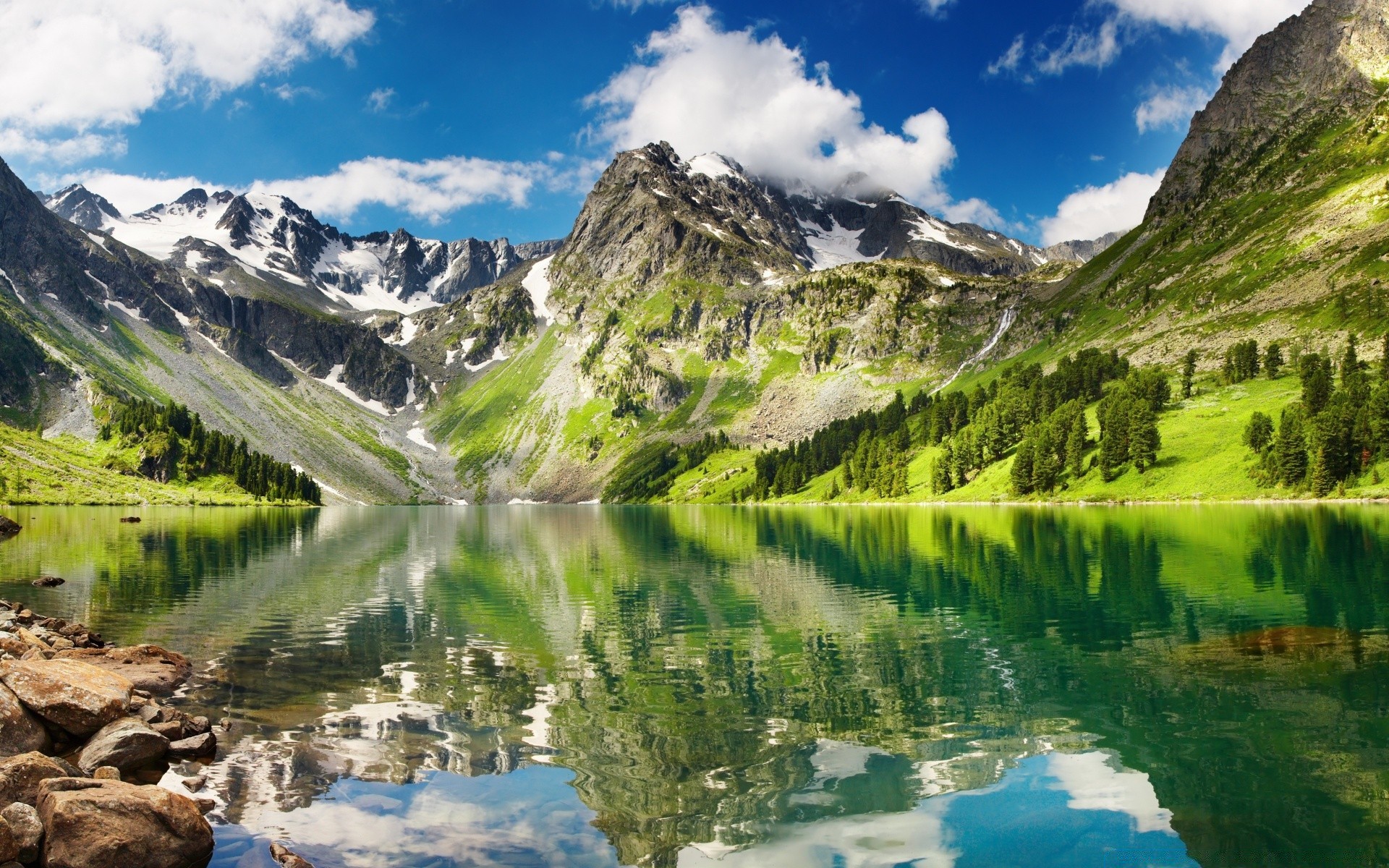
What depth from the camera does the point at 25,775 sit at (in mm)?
17375

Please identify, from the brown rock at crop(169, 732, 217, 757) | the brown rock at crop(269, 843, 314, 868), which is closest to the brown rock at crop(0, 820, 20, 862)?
the brown rock at crop(269, 843, 314, 868)

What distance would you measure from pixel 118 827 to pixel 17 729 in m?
8.48

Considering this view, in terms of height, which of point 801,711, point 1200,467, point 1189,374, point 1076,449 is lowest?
point 801,711

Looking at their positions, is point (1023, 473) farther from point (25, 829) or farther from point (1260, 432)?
point (25, 829)

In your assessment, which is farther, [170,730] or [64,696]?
[170,730]

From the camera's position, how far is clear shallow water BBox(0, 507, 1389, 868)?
17.5 metres

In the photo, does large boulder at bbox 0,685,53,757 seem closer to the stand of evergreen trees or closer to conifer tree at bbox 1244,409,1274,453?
the stand of evergreen trees

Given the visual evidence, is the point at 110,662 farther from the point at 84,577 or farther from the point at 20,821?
the point at 84,577

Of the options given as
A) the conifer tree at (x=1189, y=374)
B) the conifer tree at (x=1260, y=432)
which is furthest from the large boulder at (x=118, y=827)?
the conifer tree at (x=1189, y=374)

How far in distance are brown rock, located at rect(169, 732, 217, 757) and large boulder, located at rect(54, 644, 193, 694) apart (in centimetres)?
841

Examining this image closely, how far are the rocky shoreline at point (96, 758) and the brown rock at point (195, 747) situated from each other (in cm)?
3

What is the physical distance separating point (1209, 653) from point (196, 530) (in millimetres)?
131080

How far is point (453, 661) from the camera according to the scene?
35.8 meters

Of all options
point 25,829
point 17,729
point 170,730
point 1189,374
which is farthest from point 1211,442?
point 25,829
